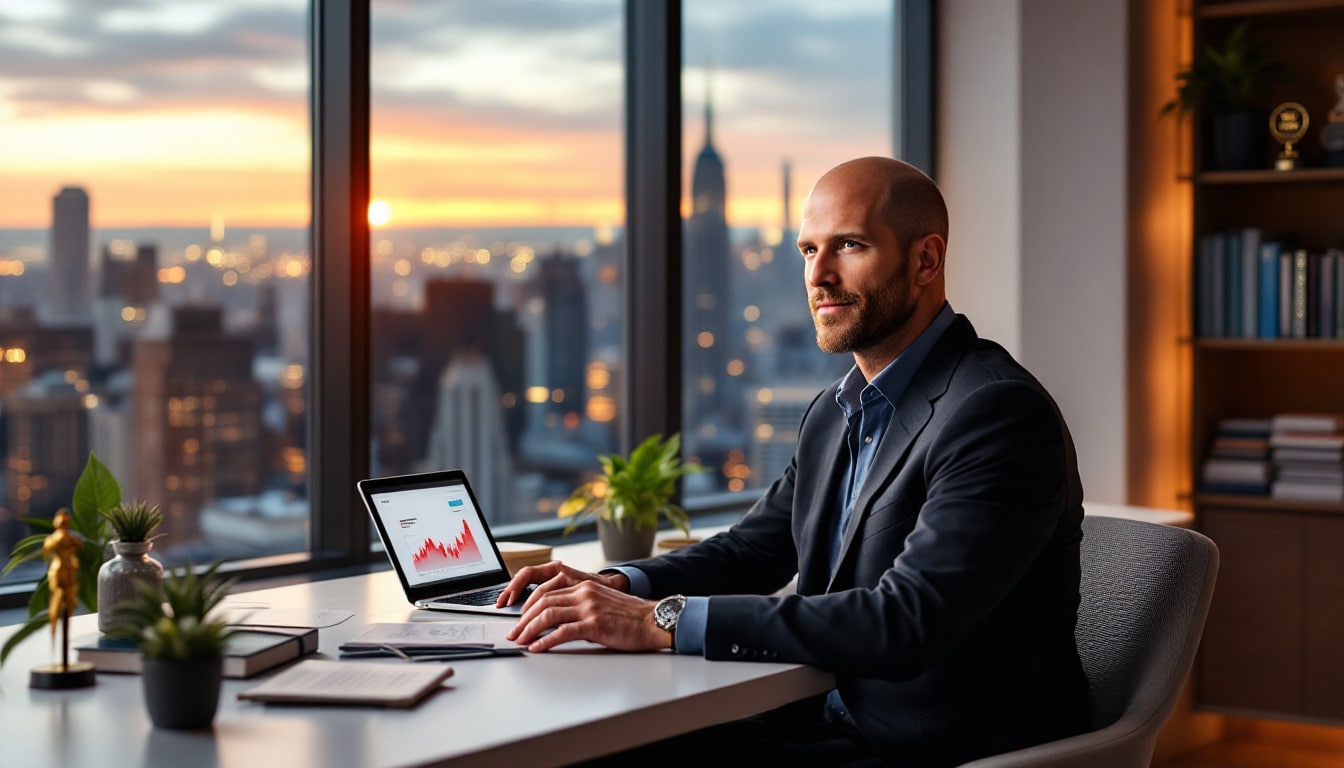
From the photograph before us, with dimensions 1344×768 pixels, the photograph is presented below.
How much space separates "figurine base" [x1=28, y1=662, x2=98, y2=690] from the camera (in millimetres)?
1632

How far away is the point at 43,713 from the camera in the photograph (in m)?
1.53

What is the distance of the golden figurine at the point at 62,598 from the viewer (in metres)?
1.59

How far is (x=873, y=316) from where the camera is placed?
6.87 feet

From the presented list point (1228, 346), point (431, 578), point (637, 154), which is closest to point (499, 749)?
point (431, 578)

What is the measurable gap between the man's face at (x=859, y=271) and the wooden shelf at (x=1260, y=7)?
2363 mm

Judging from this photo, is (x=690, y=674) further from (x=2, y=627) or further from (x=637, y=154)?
(x=637, y=154)

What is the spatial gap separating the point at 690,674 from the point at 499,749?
1.15 feet

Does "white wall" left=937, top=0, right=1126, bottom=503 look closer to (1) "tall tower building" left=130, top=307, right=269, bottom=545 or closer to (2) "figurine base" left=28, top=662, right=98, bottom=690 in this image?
(1) "tall tower building" left=130, top=307, right=269, bottom=545

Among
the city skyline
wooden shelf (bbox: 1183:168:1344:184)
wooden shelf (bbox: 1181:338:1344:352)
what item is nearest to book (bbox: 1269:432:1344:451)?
wooden shelf (bbox: 1181:338:1344:352)

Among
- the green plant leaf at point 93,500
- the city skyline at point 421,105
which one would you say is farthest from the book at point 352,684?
the city skyline at point 421,105

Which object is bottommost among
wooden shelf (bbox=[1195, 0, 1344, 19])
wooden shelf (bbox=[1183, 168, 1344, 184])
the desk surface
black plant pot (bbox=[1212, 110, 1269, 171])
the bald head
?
the desk surface

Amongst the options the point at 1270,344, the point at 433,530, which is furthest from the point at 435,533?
the point at 1270,344

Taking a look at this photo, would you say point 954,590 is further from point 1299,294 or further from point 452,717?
point 1299,294

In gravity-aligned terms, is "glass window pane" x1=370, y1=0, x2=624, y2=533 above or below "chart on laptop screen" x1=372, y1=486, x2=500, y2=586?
above
